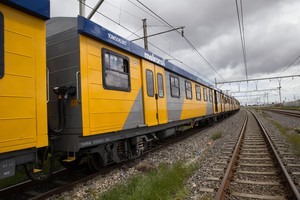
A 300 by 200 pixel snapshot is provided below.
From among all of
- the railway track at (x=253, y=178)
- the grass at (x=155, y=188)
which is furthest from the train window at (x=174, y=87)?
the grass at (x=155, y=188)

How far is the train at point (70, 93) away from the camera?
11.3ft

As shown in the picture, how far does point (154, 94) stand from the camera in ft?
25.6

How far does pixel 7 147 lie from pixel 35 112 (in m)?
0.64

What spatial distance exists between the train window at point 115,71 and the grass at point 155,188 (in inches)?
86.6

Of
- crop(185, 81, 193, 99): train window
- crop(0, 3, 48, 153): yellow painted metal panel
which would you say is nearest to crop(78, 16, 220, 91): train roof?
crop(0, 3, 48, 153): yellow painted metal panel

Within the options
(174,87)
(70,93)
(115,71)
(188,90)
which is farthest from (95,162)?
(188,90)

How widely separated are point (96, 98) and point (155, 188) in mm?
2181

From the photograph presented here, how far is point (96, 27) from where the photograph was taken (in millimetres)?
5191

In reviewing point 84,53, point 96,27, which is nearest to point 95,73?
point 84,53

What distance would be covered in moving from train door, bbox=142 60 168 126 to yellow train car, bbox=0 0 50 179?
3.62m

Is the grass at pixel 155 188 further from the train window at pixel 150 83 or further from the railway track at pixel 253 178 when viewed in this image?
the train window at pixel 150 83

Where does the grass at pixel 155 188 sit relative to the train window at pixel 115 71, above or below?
below

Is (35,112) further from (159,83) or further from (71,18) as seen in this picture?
(159,83)

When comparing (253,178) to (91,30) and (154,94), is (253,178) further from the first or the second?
(91,30)
